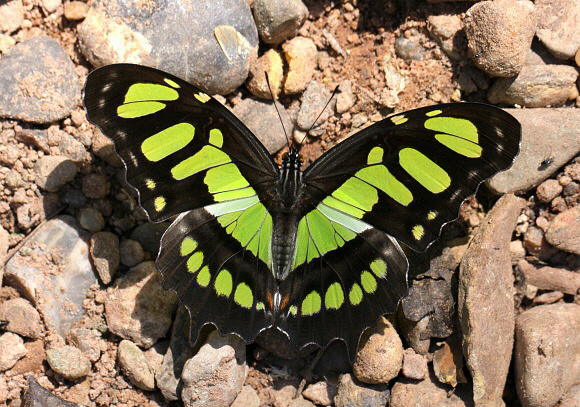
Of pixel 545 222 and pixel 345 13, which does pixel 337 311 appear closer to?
pixel 545 222

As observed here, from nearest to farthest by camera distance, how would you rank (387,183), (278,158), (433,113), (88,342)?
(433,113) < (387,183) < (88,342) < (278,158)

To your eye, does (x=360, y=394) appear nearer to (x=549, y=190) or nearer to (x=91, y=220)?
(x=549, y=190)

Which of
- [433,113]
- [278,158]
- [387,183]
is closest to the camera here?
[433,113]

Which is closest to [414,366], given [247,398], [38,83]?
[247,398]

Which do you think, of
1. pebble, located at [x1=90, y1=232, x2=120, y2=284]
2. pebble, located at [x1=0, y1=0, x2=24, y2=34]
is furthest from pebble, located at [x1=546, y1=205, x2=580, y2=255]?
pebble, located at [x1=0, y1=0, x2=24, y2=34]

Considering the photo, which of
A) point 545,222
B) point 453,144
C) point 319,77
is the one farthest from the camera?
point 319,77

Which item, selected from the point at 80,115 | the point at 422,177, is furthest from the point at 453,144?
the point at 80,115

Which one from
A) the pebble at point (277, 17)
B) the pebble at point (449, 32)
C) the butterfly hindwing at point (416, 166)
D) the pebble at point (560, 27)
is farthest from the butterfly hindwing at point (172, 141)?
the pebble at point (560, 27)

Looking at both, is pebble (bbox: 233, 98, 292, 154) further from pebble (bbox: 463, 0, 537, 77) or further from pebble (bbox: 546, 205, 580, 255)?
pebble (bbox: 546, 205, 580, 255)
